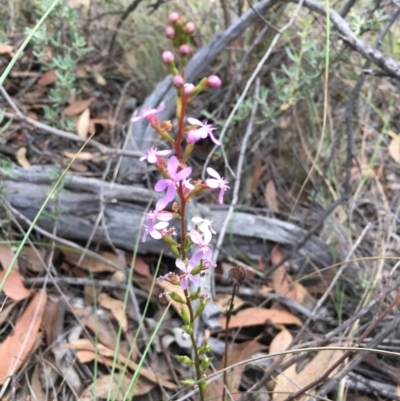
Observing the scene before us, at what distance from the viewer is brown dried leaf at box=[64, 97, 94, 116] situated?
2343mm

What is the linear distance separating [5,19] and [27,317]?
1.54 m

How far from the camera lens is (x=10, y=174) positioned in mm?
1764

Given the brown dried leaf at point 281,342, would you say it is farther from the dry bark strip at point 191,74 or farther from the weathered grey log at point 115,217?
the dry bark strip at point 191,74

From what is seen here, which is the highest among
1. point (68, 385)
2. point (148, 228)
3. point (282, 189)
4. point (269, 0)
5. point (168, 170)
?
point (269, 0)

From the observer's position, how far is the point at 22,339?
1.56 m

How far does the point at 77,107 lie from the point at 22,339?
1.19 meters

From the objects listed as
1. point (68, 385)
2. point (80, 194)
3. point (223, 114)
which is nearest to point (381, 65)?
point (223, 114)

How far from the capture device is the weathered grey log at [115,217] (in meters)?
1.87

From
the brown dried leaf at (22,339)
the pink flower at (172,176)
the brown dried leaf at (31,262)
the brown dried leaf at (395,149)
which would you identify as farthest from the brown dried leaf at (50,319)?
the brown dried leaf at (395,149)

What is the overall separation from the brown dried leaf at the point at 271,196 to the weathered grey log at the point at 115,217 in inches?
8.8

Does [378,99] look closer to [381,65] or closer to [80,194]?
[381,65]

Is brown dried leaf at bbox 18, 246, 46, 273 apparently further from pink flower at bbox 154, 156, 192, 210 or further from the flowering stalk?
pink flower at bbox 154, 156, 192, 210

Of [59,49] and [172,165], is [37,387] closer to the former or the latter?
[172,165]

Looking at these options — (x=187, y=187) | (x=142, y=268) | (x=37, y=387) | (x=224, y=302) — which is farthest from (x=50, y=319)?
(x=187, y=187)
